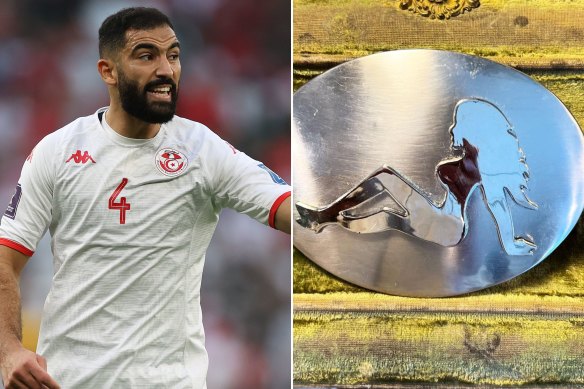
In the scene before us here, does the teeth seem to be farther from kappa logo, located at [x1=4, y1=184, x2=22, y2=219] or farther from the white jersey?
kappa logo, located at [x1=4, y1=184, x2=22, y2=219]

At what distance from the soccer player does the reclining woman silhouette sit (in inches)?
7.2

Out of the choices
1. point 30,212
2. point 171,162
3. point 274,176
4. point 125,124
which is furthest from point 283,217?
point 30,212

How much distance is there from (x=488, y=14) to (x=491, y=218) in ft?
1.38

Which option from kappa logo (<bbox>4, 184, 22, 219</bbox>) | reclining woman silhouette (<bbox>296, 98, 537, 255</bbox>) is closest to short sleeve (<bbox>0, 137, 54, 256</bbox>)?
kappa logo (<bbox>4, 184, 22, 219</bbox>)

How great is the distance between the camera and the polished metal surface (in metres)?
1.57

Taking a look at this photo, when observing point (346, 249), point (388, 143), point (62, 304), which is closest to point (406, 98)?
point (388, 143)

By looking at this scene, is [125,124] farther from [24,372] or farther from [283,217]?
[24,372]

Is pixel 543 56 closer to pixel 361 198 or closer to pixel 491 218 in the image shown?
pixel 491 218

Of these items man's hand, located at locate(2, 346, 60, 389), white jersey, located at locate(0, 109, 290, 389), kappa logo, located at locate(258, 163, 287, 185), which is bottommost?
man's hand, located at locate(2, 346, 60, 389)

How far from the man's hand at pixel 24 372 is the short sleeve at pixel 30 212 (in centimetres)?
18

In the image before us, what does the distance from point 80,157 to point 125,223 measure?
0.49 feet

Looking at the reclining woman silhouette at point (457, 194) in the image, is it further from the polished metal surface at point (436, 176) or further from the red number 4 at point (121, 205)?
the red number 4 at point (121, 205)

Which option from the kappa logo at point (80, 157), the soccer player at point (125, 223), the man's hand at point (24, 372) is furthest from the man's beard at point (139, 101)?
the man's hand at point (24, 372)

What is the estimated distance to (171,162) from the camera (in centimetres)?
147
